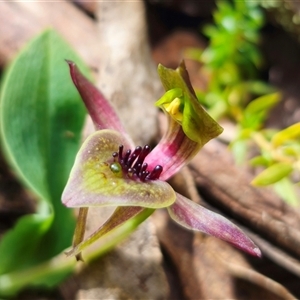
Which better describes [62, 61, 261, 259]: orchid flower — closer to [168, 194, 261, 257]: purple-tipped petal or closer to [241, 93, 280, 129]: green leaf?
[168, 194, 261, 257]: purple-tipped petal

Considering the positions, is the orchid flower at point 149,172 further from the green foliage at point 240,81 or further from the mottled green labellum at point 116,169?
the green foliage at point 240,81

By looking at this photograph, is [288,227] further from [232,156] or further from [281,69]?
[281,69]

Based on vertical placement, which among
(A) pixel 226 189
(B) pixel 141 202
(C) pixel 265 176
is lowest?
(A) pixel 226 189

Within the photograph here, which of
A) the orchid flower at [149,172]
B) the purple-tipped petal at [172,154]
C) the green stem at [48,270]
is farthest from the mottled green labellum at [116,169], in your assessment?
the green stem at [48,270]

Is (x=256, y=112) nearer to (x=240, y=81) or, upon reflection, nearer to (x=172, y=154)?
(x=240, y=81)

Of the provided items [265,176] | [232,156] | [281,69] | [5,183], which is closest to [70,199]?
[265,176]

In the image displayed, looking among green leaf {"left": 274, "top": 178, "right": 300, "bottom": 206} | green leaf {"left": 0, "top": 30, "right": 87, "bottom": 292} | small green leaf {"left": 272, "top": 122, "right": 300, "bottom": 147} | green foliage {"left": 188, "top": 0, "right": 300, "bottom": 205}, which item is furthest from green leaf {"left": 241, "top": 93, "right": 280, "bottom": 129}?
green leaf {"left": 0, "top": 30, "right": 87, "bottom": 292}
